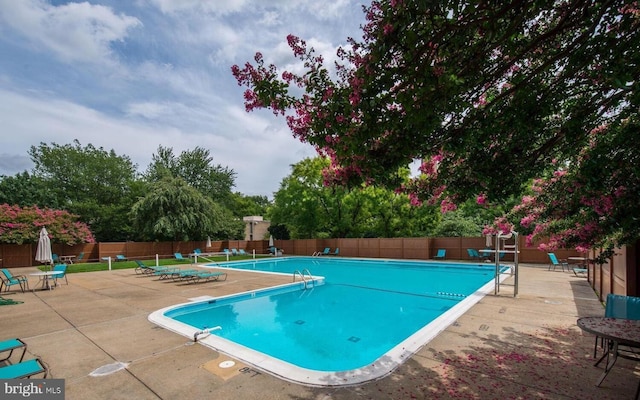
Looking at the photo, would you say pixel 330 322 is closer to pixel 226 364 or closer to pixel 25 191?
pixel 226 364

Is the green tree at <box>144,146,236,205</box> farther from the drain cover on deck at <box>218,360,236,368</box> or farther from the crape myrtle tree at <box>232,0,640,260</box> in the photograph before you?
the crape myrtle tree at <box>232,0,640,260</box>

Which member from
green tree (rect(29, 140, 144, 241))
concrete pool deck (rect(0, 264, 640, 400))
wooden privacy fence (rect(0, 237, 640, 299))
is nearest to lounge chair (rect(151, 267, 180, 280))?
concrete pool deck (rect(0, 264, 640, 400))

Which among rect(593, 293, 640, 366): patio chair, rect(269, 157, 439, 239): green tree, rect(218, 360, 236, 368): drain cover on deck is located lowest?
rect(218, 360, 236, 368): drain cover on deck

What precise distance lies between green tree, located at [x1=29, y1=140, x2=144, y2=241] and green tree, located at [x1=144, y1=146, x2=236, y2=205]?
4133mm

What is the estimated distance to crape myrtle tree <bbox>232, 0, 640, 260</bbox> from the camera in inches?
101

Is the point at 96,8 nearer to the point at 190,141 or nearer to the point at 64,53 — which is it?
the point at 64,53

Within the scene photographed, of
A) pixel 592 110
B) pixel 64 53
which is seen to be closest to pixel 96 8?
pixel 64 53

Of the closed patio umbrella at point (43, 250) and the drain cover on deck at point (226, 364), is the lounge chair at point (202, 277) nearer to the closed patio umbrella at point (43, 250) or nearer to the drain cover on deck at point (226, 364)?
the closed patio umbrella at point (43, 250)

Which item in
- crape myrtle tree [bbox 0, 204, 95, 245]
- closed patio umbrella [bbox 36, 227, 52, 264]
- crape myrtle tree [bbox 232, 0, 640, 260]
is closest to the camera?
crape myrtle tree [bbox 232, 0, 640, 260]

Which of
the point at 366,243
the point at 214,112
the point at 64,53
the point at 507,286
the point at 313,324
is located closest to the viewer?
the point at 313,324

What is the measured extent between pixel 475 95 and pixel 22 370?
17.9 ft

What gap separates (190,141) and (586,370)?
1553 inches

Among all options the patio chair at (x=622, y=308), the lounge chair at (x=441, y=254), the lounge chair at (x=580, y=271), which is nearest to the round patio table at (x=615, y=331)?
the patio chair at (x=622, y=308)

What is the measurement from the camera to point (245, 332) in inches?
285
